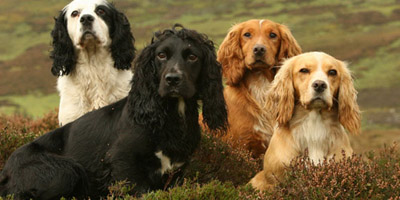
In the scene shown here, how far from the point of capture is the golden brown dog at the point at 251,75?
6.82 meters

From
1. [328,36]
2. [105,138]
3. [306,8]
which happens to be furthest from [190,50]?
[306,8]

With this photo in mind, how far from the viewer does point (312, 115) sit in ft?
18.0

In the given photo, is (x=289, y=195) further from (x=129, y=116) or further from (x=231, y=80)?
(x=231, y=80)

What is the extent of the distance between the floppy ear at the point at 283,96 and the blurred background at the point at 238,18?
13043 millimetres

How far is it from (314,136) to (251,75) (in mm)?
1693

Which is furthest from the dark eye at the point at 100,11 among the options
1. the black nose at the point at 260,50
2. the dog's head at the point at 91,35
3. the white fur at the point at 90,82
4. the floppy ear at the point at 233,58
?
the black nose at the point at 260,50

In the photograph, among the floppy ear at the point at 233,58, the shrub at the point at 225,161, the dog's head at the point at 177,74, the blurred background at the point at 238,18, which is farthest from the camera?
the blurred background at the point at 238,18

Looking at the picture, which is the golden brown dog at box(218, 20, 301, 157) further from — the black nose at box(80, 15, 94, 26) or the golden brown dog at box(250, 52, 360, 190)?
the black nose at box(80, 15, 94, 26)

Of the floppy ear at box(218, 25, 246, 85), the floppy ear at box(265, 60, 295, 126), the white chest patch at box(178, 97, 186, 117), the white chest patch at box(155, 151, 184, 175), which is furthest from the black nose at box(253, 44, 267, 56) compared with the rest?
the white chest patch at box(155, 151, 184, 175)

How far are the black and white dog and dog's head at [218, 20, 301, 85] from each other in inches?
48.3

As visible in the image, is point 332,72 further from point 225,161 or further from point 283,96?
point 225,161

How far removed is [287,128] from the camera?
563 cm

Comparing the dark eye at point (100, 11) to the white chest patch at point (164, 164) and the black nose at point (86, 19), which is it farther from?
the white chest patch at point (164, 164)

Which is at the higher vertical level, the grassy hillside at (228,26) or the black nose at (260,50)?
the black nose at (260,50)
